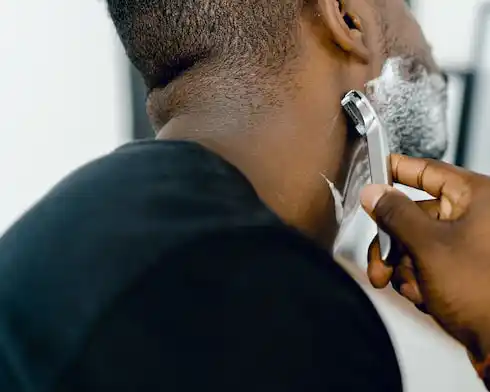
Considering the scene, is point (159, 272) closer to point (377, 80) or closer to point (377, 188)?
point (377, 188)

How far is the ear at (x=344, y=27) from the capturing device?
2.22 ft

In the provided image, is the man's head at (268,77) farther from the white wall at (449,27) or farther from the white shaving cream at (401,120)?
the white wall at (449,27)

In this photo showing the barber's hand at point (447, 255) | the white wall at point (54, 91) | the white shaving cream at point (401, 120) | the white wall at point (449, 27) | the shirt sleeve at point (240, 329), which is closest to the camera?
the shirt sleeve at point (240, 329)

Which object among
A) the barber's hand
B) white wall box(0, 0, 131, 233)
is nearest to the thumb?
the barber's hand

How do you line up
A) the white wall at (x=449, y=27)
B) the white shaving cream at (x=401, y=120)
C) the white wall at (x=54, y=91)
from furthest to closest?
the white wall at (x=54, y=91)
the white wall at (x=449, y=27)
the white shaving cream at (x=401, y=120)

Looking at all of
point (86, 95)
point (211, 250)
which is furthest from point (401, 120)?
point (86, 95)

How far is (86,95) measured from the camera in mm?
1470

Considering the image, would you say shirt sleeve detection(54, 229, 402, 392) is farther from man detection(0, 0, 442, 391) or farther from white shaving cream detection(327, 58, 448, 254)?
white shaving cream detection(327, 58, 448, 254)

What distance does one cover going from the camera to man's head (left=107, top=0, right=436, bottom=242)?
64cm

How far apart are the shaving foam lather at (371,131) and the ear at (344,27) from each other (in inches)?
1.7

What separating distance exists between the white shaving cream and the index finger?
5cm

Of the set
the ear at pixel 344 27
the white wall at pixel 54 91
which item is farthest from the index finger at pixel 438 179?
the white wall at pixel 54 91

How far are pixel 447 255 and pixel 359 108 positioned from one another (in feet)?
0.59

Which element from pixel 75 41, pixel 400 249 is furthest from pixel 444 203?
pixel 75 41
